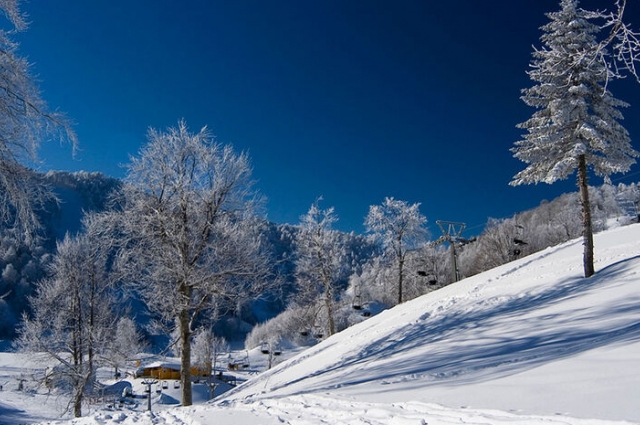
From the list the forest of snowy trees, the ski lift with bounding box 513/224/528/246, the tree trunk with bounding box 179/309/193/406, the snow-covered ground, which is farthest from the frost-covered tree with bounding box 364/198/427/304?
the tree trunk with bounding box 179/309/193/406

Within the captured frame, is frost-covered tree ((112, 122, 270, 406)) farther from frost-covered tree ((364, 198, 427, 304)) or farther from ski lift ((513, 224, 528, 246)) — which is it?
ski lift ((513, 224, 528, 246))

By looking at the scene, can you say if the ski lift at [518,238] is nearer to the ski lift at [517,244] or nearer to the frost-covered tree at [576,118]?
the ski lift at [517,244]

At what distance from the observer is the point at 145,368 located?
5981 cm

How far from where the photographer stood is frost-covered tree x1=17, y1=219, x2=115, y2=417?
1709 cm

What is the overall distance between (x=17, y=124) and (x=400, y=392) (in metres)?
7.39

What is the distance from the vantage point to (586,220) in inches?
654

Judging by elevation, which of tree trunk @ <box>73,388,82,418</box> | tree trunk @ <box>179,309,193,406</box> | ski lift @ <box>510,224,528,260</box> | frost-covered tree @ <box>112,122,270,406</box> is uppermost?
ski lift @ <box>510,224,528,260</box>

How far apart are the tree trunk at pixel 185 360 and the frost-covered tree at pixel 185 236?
0.10 ft

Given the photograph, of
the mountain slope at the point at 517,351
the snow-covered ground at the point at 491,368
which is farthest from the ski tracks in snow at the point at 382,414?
the mountain slope at the point at 517,351

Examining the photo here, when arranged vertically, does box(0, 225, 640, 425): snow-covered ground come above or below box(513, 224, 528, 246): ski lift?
below

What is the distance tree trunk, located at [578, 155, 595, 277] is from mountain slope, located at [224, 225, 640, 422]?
0.71m

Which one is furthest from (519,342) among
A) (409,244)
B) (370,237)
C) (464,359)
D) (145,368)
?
(145,368)

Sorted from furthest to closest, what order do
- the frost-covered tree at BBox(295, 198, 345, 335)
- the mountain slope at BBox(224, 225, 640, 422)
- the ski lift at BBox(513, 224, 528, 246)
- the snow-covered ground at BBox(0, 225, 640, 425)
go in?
the ski lift at BBox(513, 224, 528, 246) < the frost-covered tree at BBox(295, 198, 345, 335) < the mountain slope at BBox(224, 225, 640, 422) < the snow-covered ground at BBox(0, 225, 640, 425)

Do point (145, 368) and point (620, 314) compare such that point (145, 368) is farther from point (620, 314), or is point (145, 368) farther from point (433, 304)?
point (620, 314)
